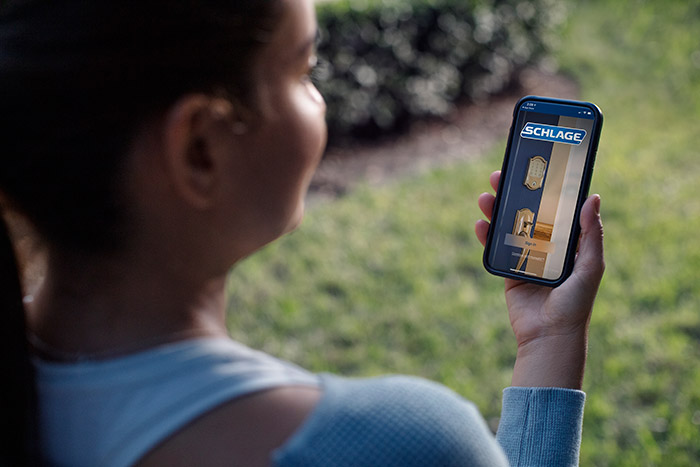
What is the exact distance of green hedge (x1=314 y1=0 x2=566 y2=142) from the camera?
6.27m

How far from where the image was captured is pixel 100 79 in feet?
2.92

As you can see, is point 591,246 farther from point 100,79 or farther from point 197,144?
point 100,79

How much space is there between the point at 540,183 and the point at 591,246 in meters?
0.28

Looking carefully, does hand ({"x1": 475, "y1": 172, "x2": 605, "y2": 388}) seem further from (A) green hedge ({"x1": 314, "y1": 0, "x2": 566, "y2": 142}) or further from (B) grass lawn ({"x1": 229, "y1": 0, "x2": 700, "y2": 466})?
(A) green hedge ({"x1": 314, "y1": 0, "x2": 566, "y2": 142})

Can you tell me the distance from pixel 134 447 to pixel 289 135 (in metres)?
0.44

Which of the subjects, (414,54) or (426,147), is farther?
(414,54)

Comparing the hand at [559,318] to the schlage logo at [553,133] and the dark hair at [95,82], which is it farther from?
the dark hair at [95,82]

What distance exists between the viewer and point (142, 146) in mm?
917

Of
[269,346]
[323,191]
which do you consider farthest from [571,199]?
[323,191]

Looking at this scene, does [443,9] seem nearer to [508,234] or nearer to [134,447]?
[508,234]

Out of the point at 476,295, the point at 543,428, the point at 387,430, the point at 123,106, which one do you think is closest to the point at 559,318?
the point at 543,428

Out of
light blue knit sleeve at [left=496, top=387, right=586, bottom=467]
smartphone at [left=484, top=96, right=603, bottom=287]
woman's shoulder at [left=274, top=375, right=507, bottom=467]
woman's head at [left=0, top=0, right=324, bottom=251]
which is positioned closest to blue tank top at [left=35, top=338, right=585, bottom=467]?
woman's shoulder at [left=274, top=375, right=507, bottom=467]

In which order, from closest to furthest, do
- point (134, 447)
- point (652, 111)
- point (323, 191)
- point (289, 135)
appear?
point (134, 447)
point (289, 135)
point (323, 191)
point (652, 111)

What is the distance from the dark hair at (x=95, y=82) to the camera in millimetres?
890
